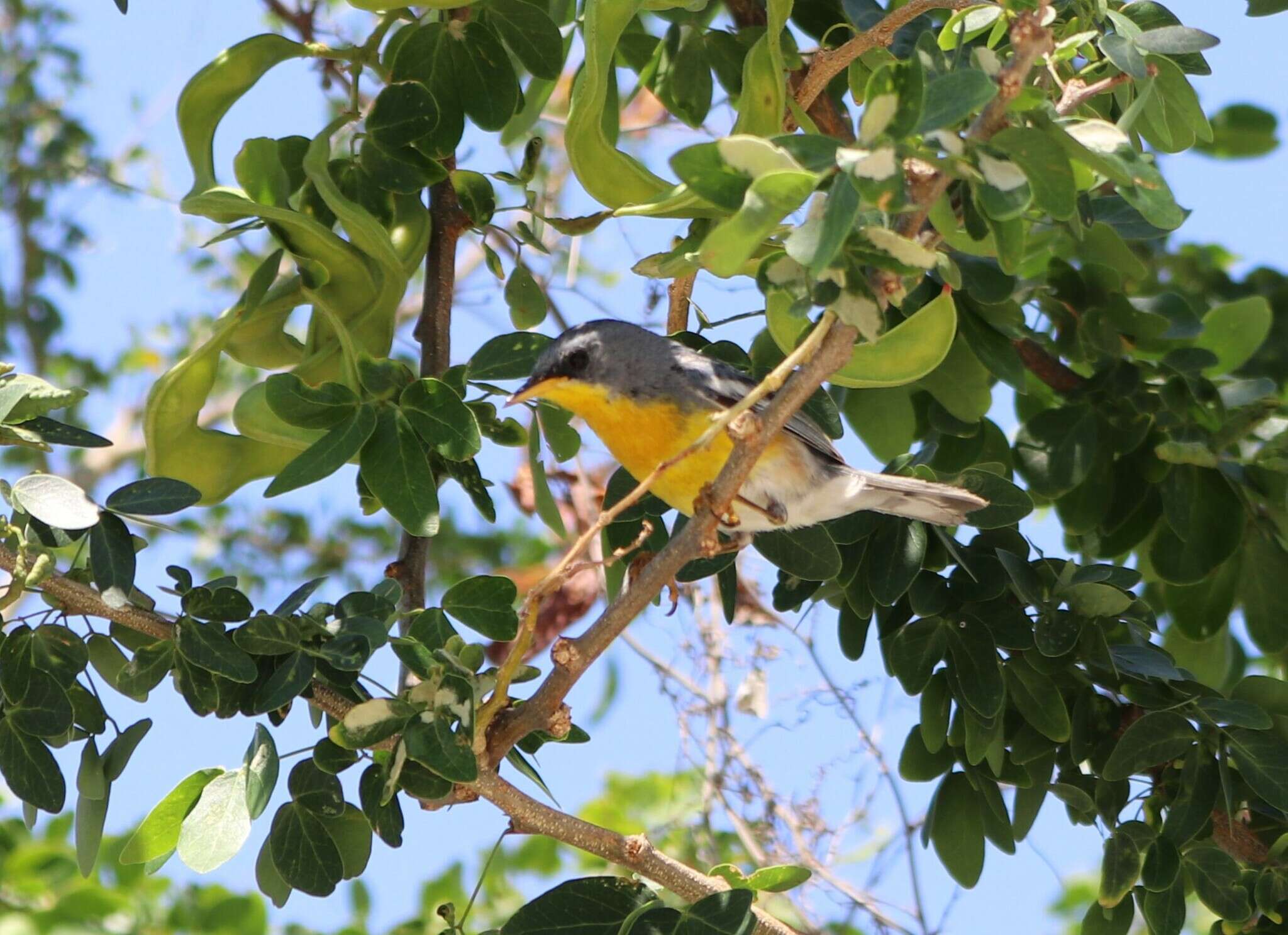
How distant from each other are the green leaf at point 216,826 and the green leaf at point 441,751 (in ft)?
1.13

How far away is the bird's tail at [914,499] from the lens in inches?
104

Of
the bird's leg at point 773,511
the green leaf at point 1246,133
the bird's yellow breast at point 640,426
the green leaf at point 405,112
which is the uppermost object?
the green leaf at point 1246,133

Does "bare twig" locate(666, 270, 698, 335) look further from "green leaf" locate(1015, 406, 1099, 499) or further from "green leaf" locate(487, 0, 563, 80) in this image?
"green leaf" locate(1015, 406, 1099, 499)

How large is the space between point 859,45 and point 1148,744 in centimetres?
143

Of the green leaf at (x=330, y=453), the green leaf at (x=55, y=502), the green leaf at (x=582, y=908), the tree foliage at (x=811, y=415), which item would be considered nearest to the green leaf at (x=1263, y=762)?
the tree foliage at (x=811, y=415)

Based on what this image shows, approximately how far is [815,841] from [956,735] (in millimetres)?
1483

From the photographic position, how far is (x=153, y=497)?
227 centimetres

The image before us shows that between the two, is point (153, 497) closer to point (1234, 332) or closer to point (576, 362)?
point (576, 362)

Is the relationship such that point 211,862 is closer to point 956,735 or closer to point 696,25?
point 956,735

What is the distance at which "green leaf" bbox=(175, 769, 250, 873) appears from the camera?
216 cm

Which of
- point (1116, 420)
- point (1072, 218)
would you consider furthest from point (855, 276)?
point (1116, 420)

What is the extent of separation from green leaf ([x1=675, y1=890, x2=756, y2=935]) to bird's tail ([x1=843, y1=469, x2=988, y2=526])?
0.89 metres

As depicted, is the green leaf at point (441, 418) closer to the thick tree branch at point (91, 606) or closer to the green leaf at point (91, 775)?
the thick tree branch at point (91, 606)

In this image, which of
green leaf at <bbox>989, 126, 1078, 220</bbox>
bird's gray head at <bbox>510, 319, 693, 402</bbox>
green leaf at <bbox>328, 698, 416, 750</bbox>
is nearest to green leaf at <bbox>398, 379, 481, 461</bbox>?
green leaf at <bbox>328, 698, 416, 750</bbox>
